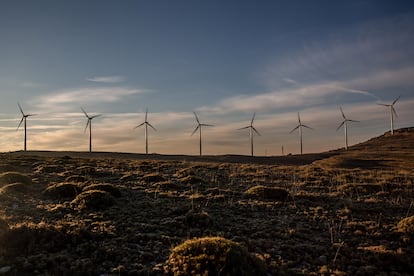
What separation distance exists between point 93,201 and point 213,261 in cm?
1061

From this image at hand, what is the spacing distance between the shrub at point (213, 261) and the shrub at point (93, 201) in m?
8.83

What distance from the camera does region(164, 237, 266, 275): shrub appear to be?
11.1 m

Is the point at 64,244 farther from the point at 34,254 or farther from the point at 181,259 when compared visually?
the point at 181,259

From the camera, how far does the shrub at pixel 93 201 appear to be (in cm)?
1970

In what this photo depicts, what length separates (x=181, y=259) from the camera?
1180cm

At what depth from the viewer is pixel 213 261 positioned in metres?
11.3

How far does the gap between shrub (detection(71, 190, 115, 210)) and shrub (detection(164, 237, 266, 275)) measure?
883 cm

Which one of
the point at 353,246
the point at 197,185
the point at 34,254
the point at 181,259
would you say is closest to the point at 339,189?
the point at 197,185

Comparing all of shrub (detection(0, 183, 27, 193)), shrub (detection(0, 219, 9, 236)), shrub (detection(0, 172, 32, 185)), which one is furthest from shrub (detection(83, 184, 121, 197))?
shrub (detection(0, 219, 9, 236))

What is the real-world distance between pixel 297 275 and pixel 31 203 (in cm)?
1610

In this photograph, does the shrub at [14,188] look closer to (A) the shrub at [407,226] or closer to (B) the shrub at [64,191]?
(B) the shrub at [64,191]

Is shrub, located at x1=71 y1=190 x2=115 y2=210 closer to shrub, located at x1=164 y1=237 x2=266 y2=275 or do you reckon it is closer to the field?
the field

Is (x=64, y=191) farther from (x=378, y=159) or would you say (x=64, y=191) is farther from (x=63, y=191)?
(x=378, y=159)


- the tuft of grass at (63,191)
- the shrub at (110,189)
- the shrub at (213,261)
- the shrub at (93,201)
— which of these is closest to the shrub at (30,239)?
the shrub at (213,261)
